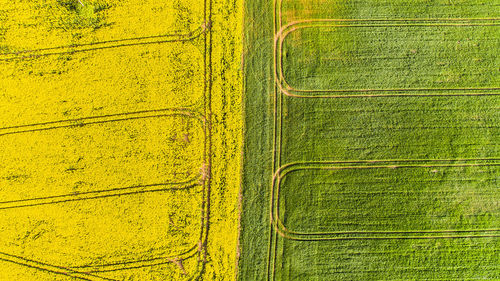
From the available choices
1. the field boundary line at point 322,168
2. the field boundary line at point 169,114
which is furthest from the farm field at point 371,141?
the field boundary line at point 169,114

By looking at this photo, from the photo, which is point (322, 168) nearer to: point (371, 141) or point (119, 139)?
point (371, 141)

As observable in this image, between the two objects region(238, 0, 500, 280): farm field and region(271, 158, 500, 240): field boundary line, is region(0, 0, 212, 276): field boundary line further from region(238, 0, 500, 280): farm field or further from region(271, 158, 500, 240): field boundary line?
region(271, 158, 500, 240): field boundary line

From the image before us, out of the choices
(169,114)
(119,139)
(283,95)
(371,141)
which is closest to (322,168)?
(371,141)

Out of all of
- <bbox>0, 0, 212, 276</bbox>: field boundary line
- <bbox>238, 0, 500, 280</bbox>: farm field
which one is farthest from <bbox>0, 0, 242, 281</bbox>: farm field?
<bbox>238, 0, 500, 280</bbox>: farm field

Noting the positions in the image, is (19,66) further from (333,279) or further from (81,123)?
(333,279)

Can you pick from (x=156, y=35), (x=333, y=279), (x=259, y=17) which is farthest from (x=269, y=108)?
(x=333, y=279)

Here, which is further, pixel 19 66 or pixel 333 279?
pixel 19 66
